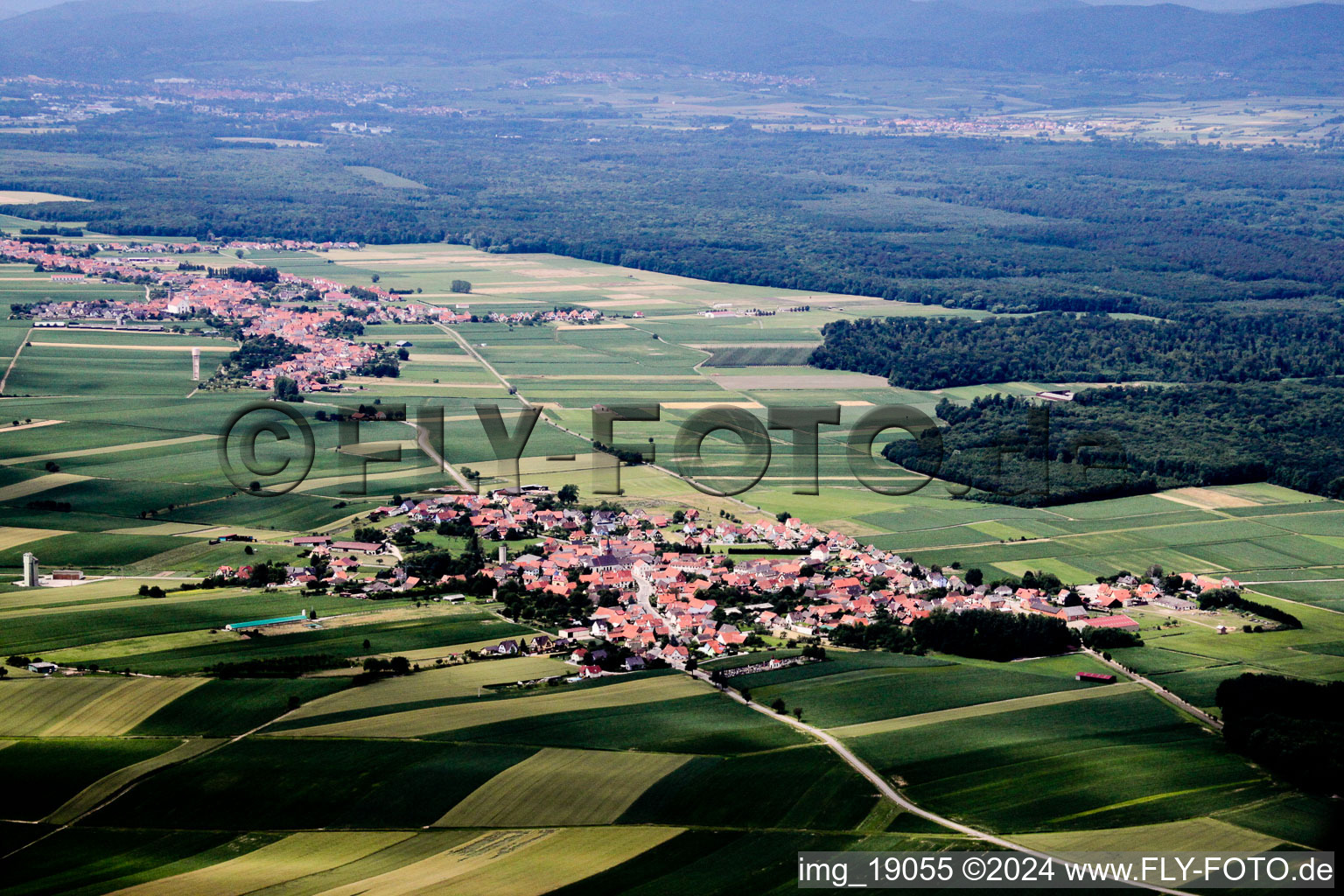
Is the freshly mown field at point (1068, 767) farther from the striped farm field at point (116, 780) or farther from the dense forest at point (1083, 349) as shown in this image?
the dense forest at point (1083, 349)

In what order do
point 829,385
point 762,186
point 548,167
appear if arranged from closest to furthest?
point 829,385 → point 762,186 → point 548,167

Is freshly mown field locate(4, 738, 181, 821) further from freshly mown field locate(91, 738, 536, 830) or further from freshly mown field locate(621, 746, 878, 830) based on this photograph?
freshly mown field locate(621, 746, 878, 830)

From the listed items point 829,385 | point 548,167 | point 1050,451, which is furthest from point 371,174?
point 1050,451

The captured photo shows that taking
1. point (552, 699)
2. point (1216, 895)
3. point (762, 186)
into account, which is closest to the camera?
point (1216, 895)

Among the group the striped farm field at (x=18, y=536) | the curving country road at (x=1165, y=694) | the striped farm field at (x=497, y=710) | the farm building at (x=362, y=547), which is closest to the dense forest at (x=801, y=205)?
the farm building at (x=362, y=547)

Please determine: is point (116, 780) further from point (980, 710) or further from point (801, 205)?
point (801, 205)

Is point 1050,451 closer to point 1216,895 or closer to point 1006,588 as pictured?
point 1006,588

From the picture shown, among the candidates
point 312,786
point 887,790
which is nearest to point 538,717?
point 312,786
